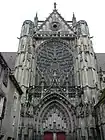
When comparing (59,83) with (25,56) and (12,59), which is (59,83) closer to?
(25,56)

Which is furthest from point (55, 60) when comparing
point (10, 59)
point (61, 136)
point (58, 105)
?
point (61, 136)

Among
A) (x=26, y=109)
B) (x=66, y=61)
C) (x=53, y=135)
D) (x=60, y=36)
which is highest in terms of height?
(x=60, y=36)

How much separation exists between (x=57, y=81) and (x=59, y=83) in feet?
1.12

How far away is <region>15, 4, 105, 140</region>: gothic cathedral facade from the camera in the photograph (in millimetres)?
14125

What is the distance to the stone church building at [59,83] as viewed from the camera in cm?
1386

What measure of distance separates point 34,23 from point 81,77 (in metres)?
12.0

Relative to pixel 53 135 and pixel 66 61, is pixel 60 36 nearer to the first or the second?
pixel 66 61

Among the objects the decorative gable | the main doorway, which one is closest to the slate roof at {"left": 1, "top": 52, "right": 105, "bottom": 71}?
the decorative gable

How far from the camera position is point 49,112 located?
1549 centimetres

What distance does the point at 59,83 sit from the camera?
55.3 feet

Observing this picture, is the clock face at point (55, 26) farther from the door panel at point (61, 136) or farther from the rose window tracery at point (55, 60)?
the door panel at point (61, 136)

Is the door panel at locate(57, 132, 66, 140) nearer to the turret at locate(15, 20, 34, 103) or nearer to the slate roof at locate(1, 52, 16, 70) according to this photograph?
the turret at locate(15, 20, 34, 103)

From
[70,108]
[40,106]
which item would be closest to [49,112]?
[40,106]

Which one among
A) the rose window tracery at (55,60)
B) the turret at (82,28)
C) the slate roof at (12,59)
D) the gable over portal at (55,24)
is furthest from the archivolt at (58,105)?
the gable over portal at (55,24)
